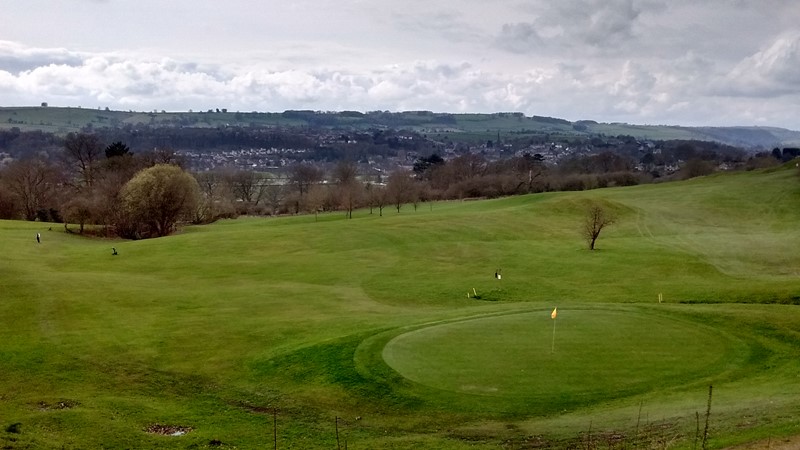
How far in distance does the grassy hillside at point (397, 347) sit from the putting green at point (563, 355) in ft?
0.37

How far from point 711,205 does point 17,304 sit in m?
82.6

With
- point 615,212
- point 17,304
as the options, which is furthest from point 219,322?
point 615,212

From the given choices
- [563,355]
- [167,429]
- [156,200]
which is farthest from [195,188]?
[563,355]

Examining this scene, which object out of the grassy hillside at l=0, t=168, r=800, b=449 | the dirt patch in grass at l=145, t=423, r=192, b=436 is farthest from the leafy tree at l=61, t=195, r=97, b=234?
the dirt patch in grass at l=145, t=423, r=192, b=436

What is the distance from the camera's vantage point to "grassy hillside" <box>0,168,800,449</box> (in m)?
21.7

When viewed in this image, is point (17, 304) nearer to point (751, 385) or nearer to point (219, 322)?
point (219, 322)

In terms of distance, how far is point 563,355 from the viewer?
25.7 m

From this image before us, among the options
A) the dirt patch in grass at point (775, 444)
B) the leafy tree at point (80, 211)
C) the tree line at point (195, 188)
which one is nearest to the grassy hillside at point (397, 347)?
the dirt patch in grass at point (775, 444)

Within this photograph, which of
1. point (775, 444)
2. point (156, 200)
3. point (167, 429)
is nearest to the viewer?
point (775, 444)

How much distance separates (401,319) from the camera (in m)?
35.5

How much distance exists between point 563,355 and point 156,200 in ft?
225

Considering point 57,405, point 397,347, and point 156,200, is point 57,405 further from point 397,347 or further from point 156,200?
point 156,200

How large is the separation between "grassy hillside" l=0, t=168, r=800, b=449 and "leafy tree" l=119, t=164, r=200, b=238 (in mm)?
21093

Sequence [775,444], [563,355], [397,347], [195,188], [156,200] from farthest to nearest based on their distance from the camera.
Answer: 1. [195,188]
2. [156,200]
3. [397,347]
4. [563,355]
5. [775,444]
